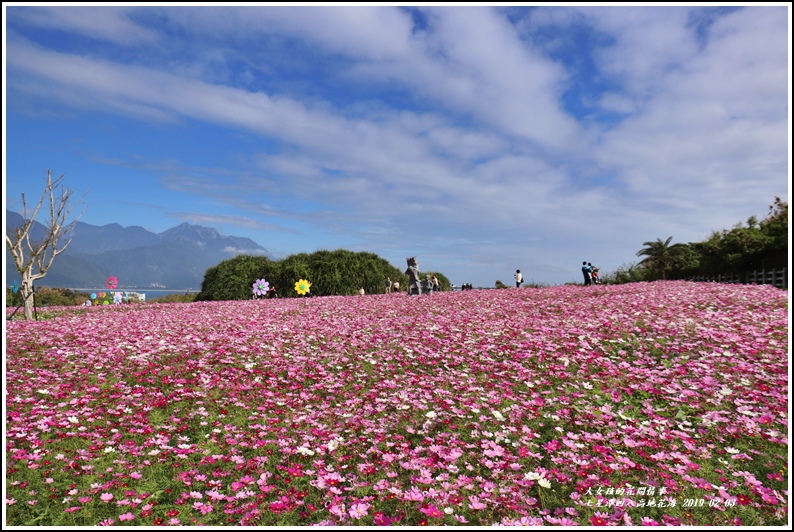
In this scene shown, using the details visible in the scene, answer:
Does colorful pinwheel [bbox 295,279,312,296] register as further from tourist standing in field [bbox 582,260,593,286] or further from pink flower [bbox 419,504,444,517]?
pink flower [bbox 419,504,444,517]

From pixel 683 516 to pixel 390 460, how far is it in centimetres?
364

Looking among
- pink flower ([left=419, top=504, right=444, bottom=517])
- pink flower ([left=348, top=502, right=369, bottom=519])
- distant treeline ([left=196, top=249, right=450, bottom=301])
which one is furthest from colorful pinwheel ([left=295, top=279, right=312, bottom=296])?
pink flower ([left=419, top=504, right=444, bottom=517])

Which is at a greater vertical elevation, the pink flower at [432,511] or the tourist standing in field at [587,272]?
the tourist standing in field at [587,272]

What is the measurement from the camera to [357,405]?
8.91 m

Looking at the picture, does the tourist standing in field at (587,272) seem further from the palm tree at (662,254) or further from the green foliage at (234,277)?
the green foliage at (234,277)

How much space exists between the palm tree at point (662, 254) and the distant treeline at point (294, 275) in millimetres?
→ 27772

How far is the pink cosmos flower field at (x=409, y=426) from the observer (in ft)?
18.1

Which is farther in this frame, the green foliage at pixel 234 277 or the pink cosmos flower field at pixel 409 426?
the green foliage at pixel 234 277

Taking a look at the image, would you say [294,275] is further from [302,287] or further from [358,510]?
[358,510]

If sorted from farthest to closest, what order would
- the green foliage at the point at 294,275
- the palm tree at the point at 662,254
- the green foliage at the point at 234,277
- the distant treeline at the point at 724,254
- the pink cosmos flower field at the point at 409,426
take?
the palm tree at the point at 662,254, the green foliage at the point at 294,275, the green foliage at the point at 234,277, the distant treeline at the point at 724,254, the pink cosmos flower field at the point at 409,426

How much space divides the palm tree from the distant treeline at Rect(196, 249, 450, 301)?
27.8m

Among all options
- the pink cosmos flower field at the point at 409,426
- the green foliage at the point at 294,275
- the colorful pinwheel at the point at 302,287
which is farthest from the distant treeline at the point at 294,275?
the pink cosmos flower field at the point at 409,426

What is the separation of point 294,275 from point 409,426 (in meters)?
29.1

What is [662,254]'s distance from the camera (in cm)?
4441
